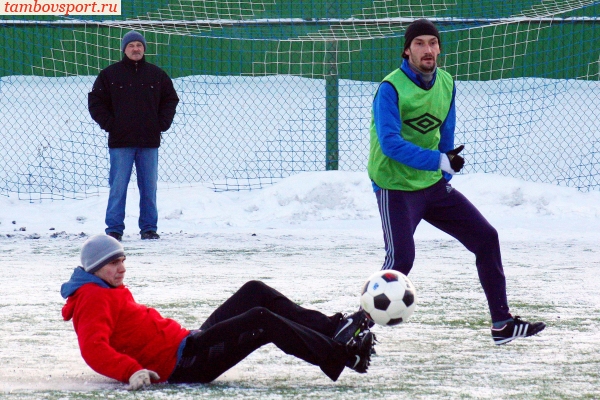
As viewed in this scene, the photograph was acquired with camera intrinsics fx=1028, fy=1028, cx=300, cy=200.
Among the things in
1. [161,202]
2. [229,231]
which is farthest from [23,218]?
[229,231]

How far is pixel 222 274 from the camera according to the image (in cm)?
764

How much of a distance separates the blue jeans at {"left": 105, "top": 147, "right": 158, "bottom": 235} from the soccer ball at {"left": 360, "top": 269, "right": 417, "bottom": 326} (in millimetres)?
5255

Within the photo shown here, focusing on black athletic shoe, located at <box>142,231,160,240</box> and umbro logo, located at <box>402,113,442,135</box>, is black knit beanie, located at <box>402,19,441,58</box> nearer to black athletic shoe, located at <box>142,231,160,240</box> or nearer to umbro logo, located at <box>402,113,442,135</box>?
A: umbro logo, located at <box>402,113,442,135</box>

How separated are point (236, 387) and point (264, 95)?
15.5 m

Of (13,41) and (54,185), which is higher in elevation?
(13,41)

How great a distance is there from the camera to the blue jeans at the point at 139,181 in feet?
32.0

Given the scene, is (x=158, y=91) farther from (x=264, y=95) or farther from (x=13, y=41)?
(x=264, y=95)

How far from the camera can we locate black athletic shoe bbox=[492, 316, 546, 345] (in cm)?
502

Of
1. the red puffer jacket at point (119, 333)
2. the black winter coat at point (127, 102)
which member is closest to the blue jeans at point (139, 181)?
the black winter coat at point (127, 102)

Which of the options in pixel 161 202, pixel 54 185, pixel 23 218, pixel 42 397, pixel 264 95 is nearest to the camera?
pixel 42 397

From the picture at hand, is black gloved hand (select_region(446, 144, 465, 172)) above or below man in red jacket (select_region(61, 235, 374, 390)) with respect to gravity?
above

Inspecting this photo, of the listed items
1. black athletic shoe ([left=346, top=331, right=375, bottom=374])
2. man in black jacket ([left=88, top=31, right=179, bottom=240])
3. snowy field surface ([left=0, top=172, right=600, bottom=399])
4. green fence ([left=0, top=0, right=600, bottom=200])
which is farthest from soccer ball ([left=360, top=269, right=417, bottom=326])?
green fence ([left=0, top=0, right=600, bottom=200])

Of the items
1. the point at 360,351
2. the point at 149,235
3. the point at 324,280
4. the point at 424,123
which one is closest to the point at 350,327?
the point at 360,351

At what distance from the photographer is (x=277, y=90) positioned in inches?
746
